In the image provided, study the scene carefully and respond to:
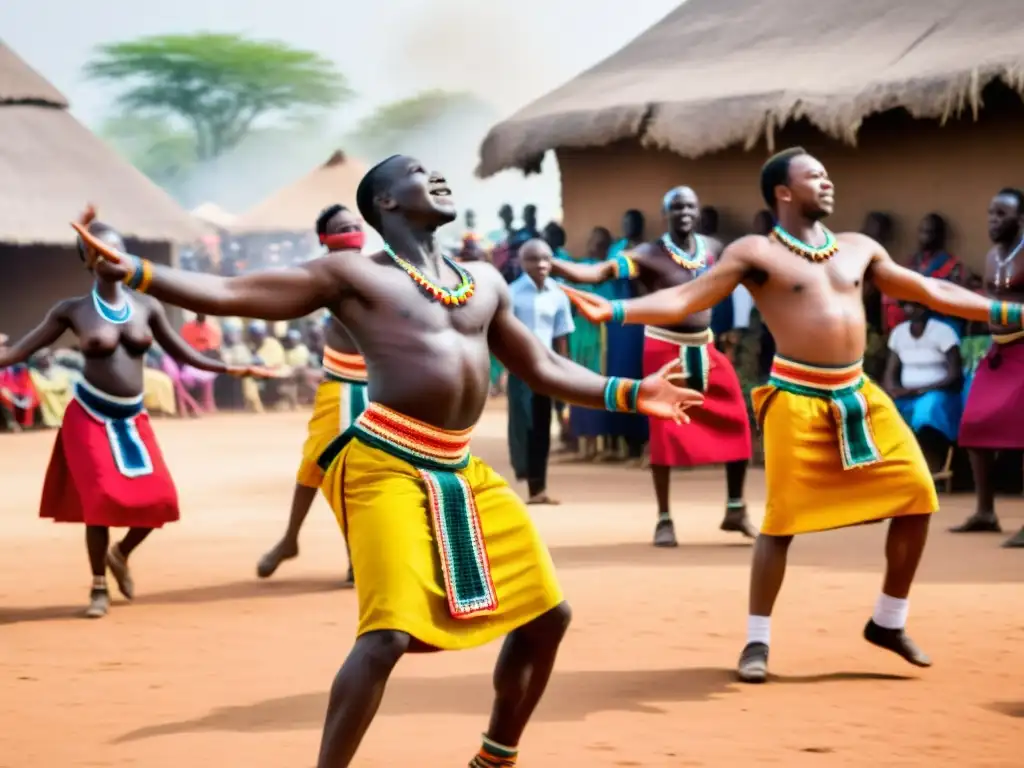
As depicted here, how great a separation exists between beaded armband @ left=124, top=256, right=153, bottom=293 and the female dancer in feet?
11.0

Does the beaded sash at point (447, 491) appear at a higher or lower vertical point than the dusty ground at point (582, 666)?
higher

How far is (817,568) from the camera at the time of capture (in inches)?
372

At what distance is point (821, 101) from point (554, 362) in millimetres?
9589

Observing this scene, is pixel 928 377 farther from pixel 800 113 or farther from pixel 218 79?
pixel 218 79

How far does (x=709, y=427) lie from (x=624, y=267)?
3.71 feet

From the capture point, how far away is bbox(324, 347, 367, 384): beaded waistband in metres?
8.84

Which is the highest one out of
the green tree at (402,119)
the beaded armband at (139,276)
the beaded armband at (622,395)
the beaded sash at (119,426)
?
the green tree at (402,119)

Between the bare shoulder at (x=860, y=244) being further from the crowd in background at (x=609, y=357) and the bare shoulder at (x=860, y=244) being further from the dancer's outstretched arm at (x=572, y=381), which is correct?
the crowd in background at (x=609, y=357)

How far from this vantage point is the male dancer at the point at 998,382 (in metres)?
10.6

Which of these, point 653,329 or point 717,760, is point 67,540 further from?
point 717,760

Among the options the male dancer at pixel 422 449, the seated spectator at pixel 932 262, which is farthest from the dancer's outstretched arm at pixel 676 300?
the seated spectator at pixel 932 262

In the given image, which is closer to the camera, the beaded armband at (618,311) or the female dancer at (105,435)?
the beaded armband at (618,311)

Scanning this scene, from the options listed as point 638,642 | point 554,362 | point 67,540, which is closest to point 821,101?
point 67,540

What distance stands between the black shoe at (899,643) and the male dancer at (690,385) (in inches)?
138
